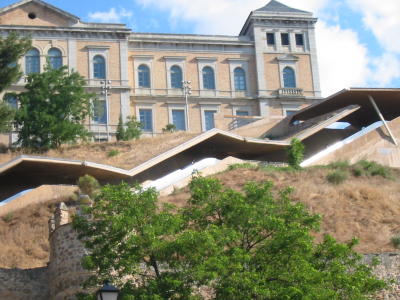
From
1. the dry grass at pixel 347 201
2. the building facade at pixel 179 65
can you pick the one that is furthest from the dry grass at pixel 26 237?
the building facade at pixel 179 65

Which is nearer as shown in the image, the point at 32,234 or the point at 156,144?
the point at 32,234

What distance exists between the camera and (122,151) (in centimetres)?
4341

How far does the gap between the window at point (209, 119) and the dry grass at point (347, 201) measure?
22.0 metres

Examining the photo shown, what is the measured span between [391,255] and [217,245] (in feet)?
28.5

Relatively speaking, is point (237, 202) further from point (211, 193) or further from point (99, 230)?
point (99, 230)

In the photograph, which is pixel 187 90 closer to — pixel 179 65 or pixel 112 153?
pixel 179 65

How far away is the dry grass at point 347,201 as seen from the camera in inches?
1223

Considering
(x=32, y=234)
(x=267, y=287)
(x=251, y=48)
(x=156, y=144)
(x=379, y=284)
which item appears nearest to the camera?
(x=267, y=287)

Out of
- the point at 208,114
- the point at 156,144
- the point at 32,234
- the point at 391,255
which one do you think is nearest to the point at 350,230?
the point at 391,255

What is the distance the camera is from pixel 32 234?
3108 cm

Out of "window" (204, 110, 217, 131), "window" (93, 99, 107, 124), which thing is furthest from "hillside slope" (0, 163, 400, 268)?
"window" (204, 110, 217, 131)

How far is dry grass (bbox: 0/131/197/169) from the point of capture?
40406 mm

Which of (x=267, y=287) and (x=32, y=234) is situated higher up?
(x=32, y=234)

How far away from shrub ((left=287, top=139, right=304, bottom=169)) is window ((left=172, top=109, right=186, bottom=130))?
1943 cm
